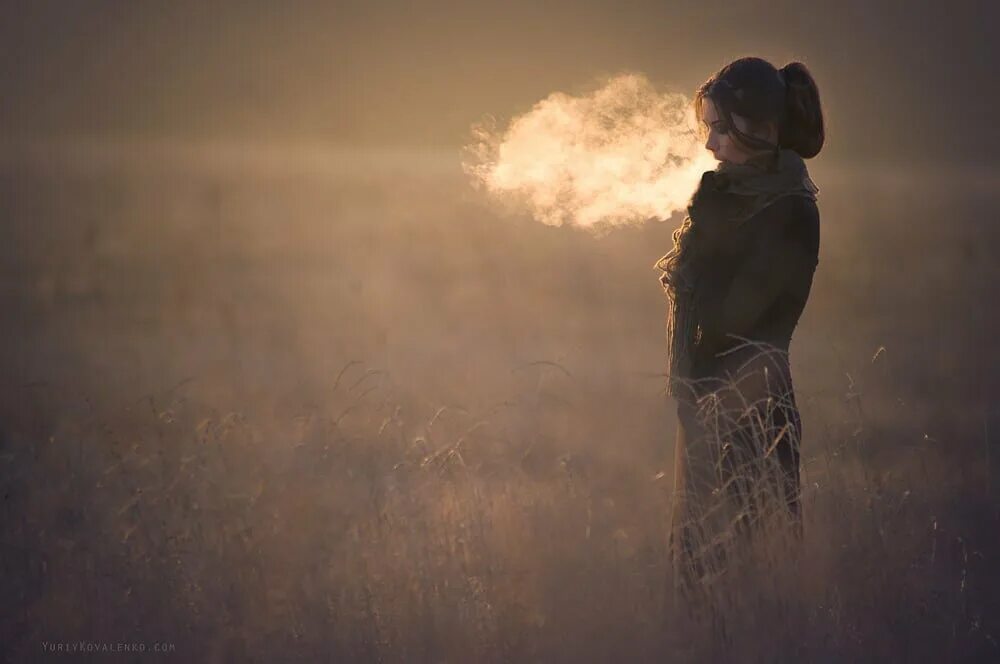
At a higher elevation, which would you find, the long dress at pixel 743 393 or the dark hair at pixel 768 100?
the dark hair at pixel 768 100

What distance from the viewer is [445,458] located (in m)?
4.14

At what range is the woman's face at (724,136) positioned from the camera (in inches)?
138

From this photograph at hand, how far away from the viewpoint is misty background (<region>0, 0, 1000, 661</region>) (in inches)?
143

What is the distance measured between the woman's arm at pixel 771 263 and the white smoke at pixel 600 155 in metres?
0.95

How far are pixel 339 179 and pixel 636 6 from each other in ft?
125

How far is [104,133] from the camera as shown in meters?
31.2

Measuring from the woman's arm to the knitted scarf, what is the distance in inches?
1.8

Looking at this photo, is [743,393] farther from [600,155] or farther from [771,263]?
[600,155]

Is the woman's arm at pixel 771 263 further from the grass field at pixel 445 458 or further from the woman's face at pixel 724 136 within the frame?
the grass field at pixel 445 458

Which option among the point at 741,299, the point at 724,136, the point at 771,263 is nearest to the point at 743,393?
the point at 741,299

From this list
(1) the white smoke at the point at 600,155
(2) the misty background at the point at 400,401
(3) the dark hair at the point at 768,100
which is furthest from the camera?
(1) the white smoke at the point at 600,155

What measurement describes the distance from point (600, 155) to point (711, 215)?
1789mm

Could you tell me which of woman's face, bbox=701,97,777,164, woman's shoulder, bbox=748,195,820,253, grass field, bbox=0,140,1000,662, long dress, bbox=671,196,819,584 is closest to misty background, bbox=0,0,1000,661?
grass field, bbox=0,140,1000,662

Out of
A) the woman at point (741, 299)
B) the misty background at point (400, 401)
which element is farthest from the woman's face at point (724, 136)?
the misty background at point (400, 401)
